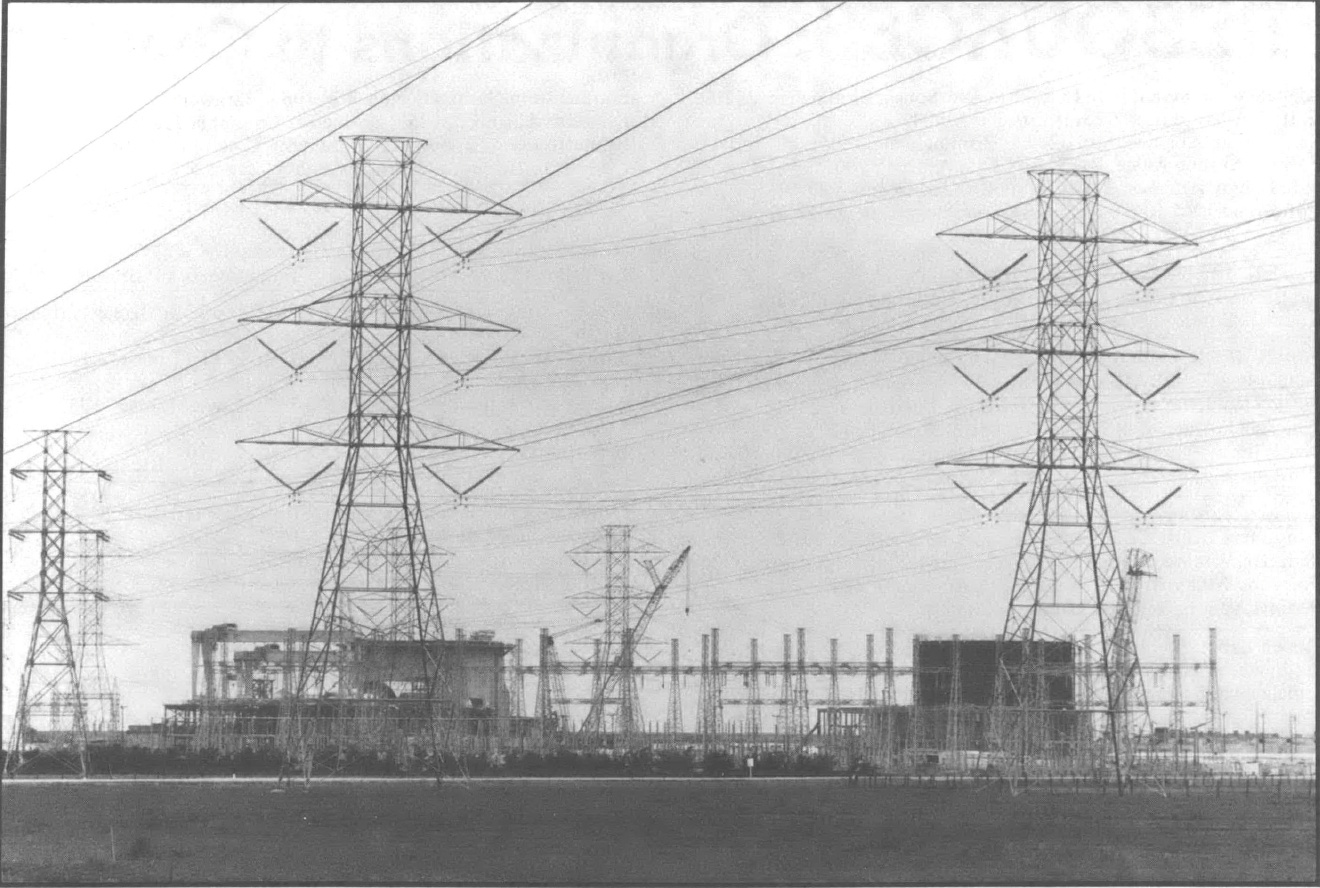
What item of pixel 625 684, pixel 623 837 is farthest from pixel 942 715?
pixel 623 837

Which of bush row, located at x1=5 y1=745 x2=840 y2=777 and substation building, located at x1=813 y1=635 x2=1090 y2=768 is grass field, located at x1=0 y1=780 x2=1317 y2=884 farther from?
substation building, located at x1=813 y1=635 x2=1090 y2=768

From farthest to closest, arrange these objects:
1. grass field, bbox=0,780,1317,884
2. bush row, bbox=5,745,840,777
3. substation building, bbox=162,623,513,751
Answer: substation building, bbox=162,623,513,751 < bush row, bbox=5,745,840,777 < grass field, bbox=0,780,1317,884

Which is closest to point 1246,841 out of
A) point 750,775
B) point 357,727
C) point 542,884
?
point 542,884

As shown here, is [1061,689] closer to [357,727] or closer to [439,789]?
[357,727]

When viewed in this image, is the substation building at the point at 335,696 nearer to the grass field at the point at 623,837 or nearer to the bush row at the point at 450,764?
the bush row at the point at 450,764

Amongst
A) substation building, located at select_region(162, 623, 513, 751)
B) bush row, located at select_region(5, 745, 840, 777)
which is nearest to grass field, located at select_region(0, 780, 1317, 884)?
bush row, located at select_region(5, 745, 840, 777)

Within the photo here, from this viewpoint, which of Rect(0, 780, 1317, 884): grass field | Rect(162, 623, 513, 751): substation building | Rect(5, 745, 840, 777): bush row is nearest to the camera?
Rect(0, 780, 1317, 884): grass field
